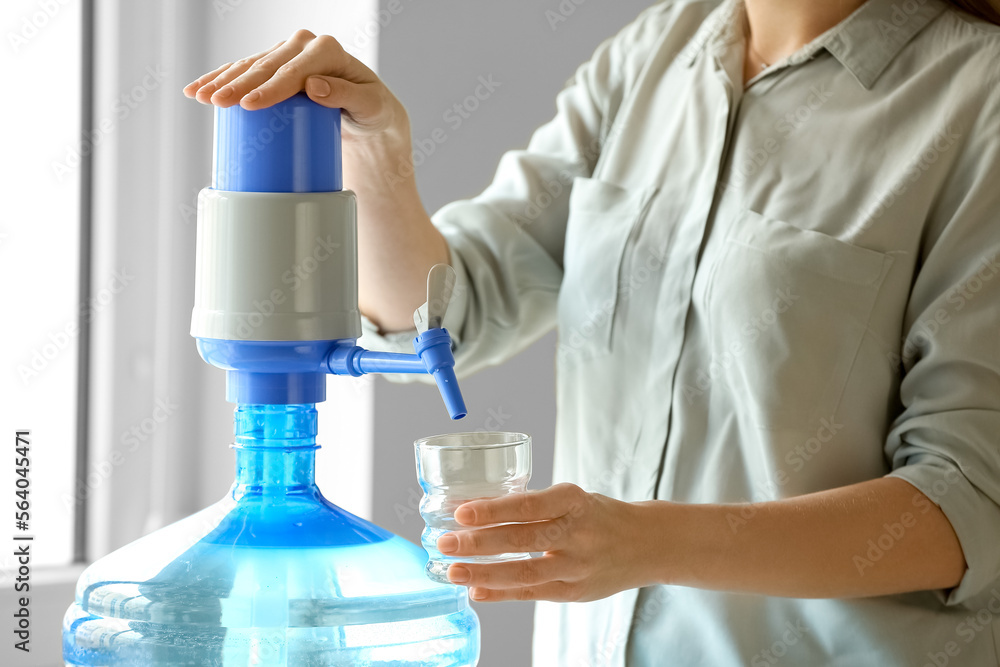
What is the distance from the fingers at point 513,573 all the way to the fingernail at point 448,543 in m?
0.01

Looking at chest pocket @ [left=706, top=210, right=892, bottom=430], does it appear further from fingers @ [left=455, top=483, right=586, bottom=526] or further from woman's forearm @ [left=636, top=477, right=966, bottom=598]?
fingers @ [left=455, top=483, right=586, bottom=526]

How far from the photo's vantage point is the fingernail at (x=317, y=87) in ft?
1.93

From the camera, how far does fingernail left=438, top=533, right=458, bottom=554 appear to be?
1.80ft

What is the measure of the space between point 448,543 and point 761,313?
42 cm

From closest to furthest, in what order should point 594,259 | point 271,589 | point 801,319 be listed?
1. point 271,589
2. point 801,319
3. point 594,259

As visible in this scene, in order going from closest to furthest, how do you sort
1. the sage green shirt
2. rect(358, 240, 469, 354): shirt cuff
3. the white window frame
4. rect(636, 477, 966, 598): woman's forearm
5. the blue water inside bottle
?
the blue water inside bottle < rect(636, 477, 966, 598): woman's forearm < the sage green shirt < rect(358, 240, 469, 354): shirt cuff < the white window frame

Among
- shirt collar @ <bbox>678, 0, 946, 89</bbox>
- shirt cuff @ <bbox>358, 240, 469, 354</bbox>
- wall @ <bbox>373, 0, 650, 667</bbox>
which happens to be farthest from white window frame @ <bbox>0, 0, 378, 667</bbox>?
shirt collar @ <bbox>678, 0, 946, 89</bbox>

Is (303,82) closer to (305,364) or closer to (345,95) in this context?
(345,95)

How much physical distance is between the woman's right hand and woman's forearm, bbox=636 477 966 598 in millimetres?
329

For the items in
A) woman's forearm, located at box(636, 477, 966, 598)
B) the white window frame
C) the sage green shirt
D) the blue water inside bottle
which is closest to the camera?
the blue water inside bottle

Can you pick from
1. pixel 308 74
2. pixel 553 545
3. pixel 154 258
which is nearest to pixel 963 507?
pixel 553 545

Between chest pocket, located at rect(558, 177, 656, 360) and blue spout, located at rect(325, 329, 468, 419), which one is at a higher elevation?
chest pocket, located at rect(558, 177, 656, 360)

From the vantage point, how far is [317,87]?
593 mm

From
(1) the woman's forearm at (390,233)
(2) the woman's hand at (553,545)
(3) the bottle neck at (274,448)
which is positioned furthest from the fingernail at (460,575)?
(1) the woman's forearm at (390,233)
